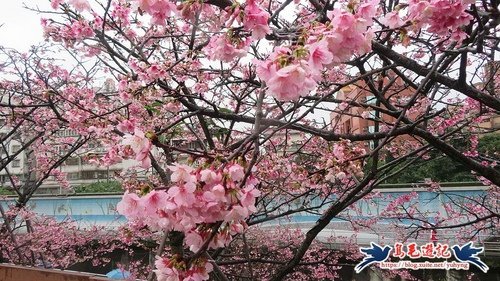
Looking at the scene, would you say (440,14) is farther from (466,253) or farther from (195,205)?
(466,253)

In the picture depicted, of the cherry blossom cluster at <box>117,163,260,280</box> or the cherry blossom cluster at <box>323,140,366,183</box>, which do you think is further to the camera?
the cherry blossom cluster at <box>323,140,366,183</box>

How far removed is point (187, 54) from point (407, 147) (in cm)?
430

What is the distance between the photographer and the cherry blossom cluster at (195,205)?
1.37m

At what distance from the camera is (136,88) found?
146 inches

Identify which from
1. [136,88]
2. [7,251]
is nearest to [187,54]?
[136,88]

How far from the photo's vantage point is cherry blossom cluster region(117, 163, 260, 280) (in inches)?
53.9

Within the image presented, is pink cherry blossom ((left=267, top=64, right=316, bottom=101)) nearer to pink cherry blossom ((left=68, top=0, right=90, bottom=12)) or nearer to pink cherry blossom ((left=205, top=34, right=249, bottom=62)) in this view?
pink cherry blossom ((left=205, top=34, right=249, bottom=62))

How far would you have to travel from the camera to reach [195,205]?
1395 millimetres

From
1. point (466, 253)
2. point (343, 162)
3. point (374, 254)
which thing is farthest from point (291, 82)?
point (466, 253)

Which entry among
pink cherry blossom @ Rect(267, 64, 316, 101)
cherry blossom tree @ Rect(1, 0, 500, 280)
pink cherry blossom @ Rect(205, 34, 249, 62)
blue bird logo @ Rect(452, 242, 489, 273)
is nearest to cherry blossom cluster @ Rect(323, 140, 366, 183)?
cherry blossom tree @ Rect(1, 0, 500, 280)

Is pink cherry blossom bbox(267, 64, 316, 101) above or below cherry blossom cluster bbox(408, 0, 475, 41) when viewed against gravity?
below

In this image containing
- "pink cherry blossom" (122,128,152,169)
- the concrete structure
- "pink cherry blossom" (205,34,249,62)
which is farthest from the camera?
the concrete structure

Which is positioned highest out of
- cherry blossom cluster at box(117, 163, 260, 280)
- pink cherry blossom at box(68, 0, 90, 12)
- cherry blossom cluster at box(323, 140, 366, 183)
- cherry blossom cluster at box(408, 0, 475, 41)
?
pink cherry blossom at box(68, 0, 90, 12)

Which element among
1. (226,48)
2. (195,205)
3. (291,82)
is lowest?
(195,205)
